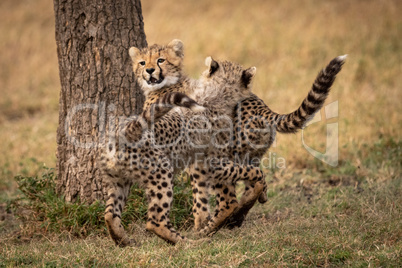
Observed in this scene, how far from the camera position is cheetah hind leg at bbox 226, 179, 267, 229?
4.05 m

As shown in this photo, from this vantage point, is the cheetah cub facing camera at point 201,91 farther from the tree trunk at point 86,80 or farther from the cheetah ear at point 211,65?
the tree trunk at point 86,80

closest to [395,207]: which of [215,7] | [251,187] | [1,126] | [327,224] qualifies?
[327,224]

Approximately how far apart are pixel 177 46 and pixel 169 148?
1.32 metres

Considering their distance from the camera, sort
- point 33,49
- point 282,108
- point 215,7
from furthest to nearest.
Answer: point 215,7
point 33,49
point 282,108

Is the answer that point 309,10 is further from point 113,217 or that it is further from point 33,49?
point 113,217

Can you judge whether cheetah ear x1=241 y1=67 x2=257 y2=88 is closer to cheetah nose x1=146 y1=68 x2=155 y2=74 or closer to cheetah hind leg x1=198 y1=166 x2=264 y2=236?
cheetah nose x1=146 y1=68 x2=155 y2=74

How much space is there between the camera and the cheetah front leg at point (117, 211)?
11.9 feet

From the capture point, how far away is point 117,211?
3752 millimetres

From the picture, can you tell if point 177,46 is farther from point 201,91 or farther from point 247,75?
point 247,75

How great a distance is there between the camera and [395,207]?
4.10 m

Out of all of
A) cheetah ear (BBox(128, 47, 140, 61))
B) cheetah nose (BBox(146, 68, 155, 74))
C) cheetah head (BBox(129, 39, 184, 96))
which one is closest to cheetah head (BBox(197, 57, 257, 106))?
cheetah head (BBox(129, 39, 184, 96))

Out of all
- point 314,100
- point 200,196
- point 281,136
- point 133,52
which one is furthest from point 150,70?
point 281,136

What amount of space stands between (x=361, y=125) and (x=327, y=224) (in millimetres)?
2971

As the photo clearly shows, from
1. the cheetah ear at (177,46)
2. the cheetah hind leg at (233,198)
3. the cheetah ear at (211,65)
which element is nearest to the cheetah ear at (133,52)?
the cheetah ear at (177,46)
